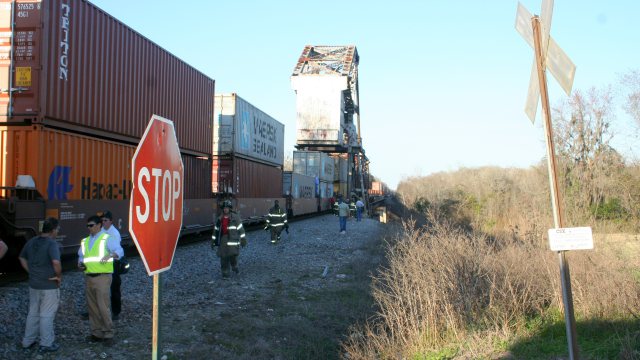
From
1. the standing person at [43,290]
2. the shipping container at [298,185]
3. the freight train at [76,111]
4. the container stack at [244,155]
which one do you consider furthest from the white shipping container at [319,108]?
the standing person at [43,290]

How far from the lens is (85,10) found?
1062 centimetres

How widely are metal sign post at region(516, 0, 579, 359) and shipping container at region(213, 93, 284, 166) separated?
625 inches

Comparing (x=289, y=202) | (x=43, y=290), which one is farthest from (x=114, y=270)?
(x=289, y=202)

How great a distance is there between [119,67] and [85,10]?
5.53 ft

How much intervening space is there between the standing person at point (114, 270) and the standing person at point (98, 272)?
0.18 meters

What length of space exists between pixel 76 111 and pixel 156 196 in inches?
331

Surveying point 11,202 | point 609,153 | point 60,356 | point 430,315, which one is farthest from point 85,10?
point 609,153

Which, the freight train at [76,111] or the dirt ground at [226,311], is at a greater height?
the freight train at [76,111]

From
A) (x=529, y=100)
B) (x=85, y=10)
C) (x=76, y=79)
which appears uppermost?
(x=85, y=10)

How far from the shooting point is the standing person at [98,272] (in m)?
6.17

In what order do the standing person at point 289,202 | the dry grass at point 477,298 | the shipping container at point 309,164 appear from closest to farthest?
the dry grass at point 477,298 → the standing person at point 289,202 → the shipping container at point 309,164

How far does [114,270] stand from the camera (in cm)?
692

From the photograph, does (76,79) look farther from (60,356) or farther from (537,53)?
(537,53)

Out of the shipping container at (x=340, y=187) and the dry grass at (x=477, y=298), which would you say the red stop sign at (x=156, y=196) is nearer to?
the dry grass at (x=477, y=298)
